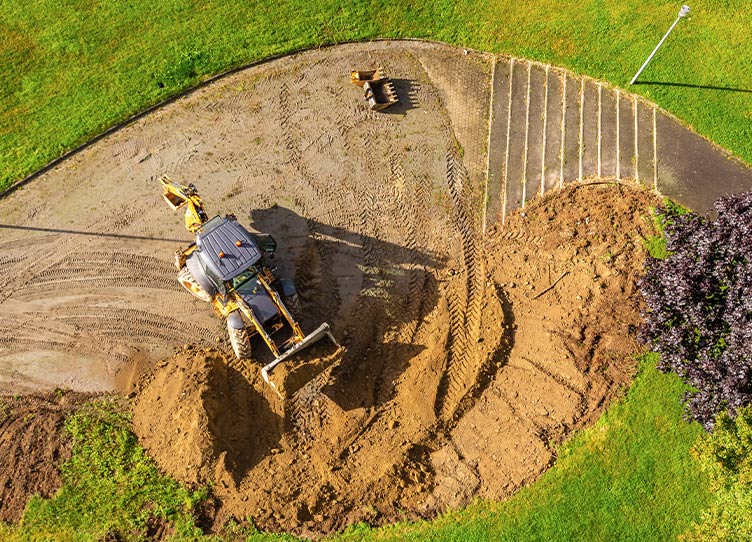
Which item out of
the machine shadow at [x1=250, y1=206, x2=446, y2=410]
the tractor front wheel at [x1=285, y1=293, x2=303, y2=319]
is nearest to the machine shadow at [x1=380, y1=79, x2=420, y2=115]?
the machine shadow at [x1=250, y1=206, x2=446, y2=410]

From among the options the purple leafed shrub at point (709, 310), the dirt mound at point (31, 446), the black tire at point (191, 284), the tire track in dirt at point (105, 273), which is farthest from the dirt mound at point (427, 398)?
the tire track in dirt at point (105, 273)

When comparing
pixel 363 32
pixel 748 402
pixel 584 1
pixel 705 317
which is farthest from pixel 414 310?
pixel 584 1

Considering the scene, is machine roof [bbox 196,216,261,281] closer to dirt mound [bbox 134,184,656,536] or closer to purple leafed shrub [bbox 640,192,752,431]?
dirt mound [bbox 134,184,656,536]

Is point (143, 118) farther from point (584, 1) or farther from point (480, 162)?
point (584, 1)

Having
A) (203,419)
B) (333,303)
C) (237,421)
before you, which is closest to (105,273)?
(203,419)

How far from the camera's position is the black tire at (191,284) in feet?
46.0

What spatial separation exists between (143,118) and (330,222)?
682 cm

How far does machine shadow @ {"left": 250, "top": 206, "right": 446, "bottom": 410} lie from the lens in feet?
46.9

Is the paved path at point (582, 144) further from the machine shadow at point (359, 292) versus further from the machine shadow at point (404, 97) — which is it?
the machine shadow at point (359, 292)

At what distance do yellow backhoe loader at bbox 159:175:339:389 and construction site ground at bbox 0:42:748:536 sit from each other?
2.54 ft

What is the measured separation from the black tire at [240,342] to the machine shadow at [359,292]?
162 centimetres

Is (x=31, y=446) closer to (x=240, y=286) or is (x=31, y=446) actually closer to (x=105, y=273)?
(x=105, y=273)

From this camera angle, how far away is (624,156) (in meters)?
17.2

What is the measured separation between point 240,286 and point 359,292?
133 inches
